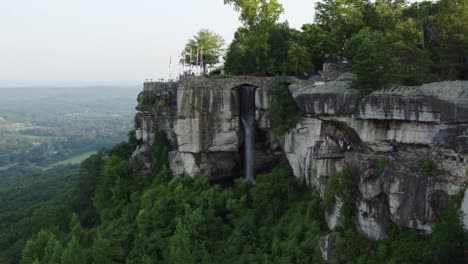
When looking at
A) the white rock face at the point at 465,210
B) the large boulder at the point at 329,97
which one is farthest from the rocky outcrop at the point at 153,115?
the white rock face at the point at 465,210

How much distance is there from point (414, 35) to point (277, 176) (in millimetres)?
12885

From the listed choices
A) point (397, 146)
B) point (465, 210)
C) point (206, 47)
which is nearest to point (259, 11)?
point (206, 47)

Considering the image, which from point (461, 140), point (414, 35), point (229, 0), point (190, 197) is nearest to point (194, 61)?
point (229, 0)

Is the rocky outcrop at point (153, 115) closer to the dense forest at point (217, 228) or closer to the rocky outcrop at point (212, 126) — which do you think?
the rocky outcrop at point (212, 126)

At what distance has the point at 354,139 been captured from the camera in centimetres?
2653

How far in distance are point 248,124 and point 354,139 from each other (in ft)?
37.1

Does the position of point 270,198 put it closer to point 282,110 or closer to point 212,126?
point 282,110

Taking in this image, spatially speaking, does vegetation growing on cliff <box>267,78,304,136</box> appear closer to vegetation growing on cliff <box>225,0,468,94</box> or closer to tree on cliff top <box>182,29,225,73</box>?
vegetation growing on cliff <box>225,0,468,94</box>

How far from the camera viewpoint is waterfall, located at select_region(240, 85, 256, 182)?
35.5 meters

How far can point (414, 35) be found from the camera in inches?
1088

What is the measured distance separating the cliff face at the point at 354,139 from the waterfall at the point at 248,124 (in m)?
0.63

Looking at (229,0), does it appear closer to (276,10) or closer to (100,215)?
(276,10)

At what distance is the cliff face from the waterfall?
0.63 metres

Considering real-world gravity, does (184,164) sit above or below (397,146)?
below
